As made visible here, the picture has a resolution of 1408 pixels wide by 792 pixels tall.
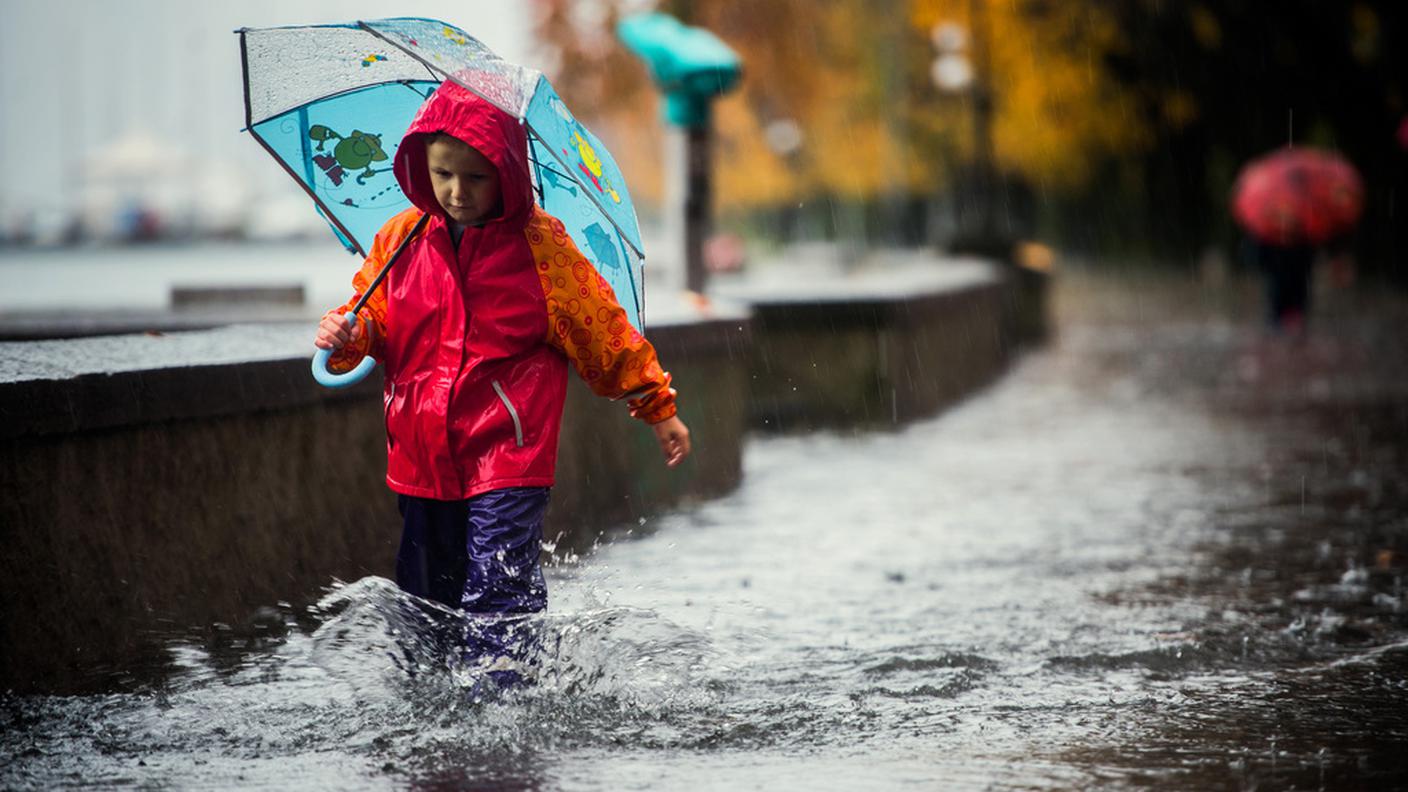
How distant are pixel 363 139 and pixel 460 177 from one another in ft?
2.44

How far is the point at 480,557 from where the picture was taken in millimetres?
4730

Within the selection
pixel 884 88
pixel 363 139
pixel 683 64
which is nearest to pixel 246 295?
pixel 683 64

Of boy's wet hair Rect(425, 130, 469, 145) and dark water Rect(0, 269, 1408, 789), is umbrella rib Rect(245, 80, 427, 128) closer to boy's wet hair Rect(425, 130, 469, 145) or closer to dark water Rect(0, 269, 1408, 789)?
boy's wet hair Rect(425, 130, 469, 145)

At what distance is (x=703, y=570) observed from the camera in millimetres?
7258

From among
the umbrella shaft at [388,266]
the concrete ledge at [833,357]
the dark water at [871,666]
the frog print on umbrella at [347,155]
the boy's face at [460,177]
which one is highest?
the frog print on umbrella at [347,155]

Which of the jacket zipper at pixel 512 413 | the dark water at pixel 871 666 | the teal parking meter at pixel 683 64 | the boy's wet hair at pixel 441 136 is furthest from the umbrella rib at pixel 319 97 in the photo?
the teal parking meter at pixel 683 64

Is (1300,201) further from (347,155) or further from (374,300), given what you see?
(374,300)

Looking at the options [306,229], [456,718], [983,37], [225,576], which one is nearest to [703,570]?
[225,576]

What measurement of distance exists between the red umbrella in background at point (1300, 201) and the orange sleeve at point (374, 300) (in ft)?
59.3

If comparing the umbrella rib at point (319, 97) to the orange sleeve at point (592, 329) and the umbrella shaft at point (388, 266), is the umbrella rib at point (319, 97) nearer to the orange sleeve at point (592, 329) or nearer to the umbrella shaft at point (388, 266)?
the umbrella shaft at point (388, 266)

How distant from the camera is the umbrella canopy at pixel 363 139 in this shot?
498 cm

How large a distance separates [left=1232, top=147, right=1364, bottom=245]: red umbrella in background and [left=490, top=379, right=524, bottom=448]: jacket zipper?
59.4 feet

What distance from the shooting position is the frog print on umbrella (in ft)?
17.0

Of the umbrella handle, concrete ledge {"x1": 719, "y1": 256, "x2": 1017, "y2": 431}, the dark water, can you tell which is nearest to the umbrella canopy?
the umbrella handle
